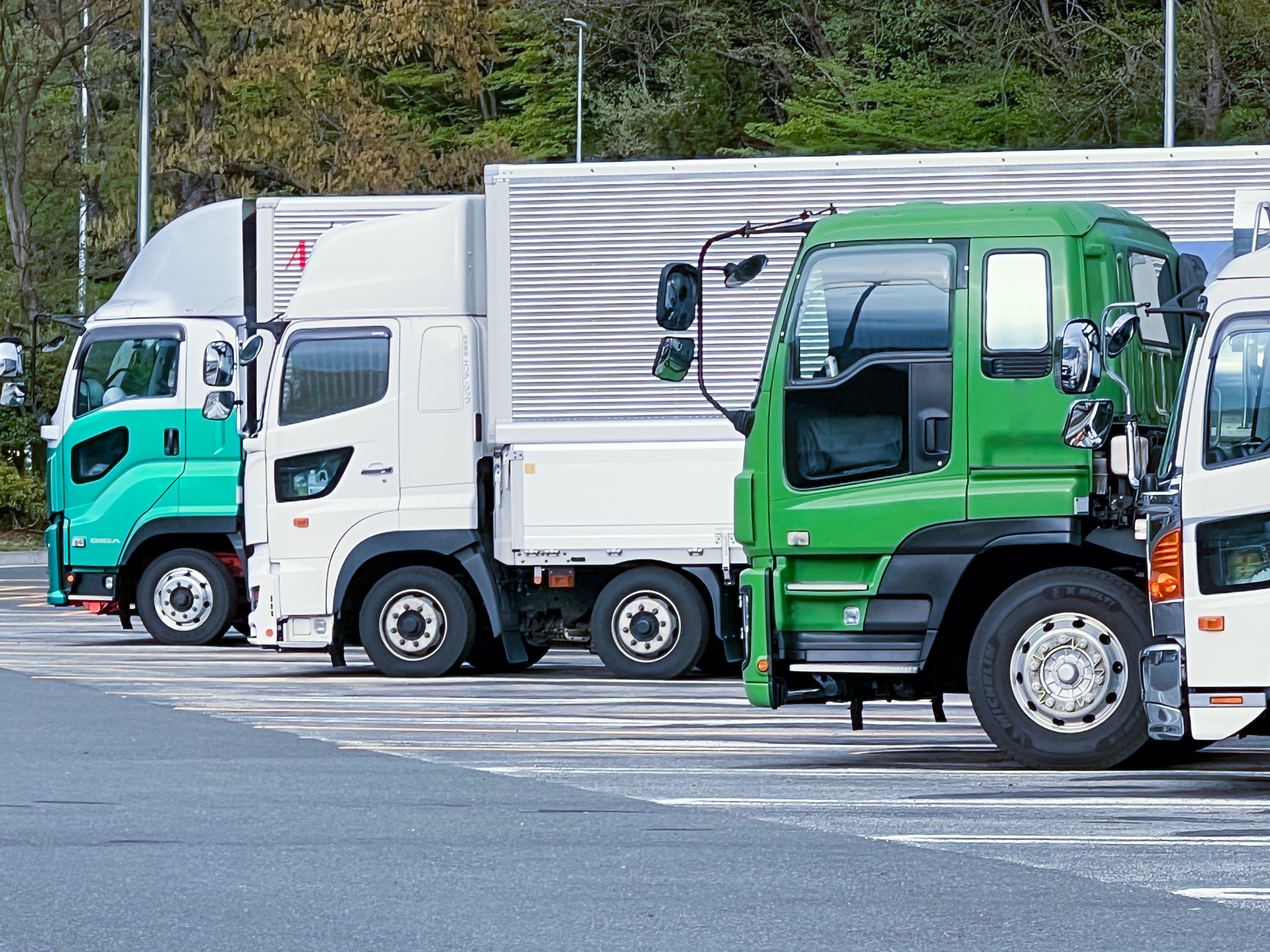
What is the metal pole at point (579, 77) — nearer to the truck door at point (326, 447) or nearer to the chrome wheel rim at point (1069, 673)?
the truck door at point (326, 447)

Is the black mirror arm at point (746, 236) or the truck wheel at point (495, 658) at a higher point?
the black mirror arm at point (746, 236)

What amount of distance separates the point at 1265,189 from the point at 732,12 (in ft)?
116

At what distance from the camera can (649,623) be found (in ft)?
54.7

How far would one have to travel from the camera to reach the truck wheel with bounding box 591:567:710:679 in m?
16.6

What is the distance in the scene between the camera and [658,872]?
8.20 meters

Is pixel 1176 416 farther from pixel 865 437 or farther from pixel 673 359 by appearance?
pixel 673 359

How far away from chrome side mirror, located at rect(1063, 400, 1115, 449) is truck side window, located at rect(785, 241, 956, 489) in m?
0.99

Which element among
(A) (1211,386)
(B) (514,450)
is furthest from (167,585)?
(A) (1211,386)

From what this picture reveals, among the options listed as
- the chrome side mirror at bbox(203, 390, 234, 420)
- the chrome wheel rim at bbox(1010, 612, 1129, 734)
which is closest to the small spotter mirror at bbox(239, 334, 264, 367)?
the chrome side mirror at bbox(203, 390, 234, 420)

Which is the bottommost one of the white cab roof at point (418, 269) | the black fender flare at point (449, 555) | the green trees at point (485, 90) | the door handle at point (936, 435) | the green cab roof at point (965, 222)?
the black fender flare at point (449, 555)

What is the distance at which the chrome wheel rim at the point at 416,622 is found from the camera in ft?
55.6

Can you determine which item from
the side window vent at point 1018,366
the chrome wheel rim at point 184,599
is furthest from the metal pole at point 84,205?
the side window vent at point 1018,366

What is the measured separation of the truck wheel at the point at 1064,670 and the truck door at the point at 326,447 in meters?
6.71

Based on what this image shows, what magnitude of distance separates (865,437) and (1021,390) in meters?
0.78
